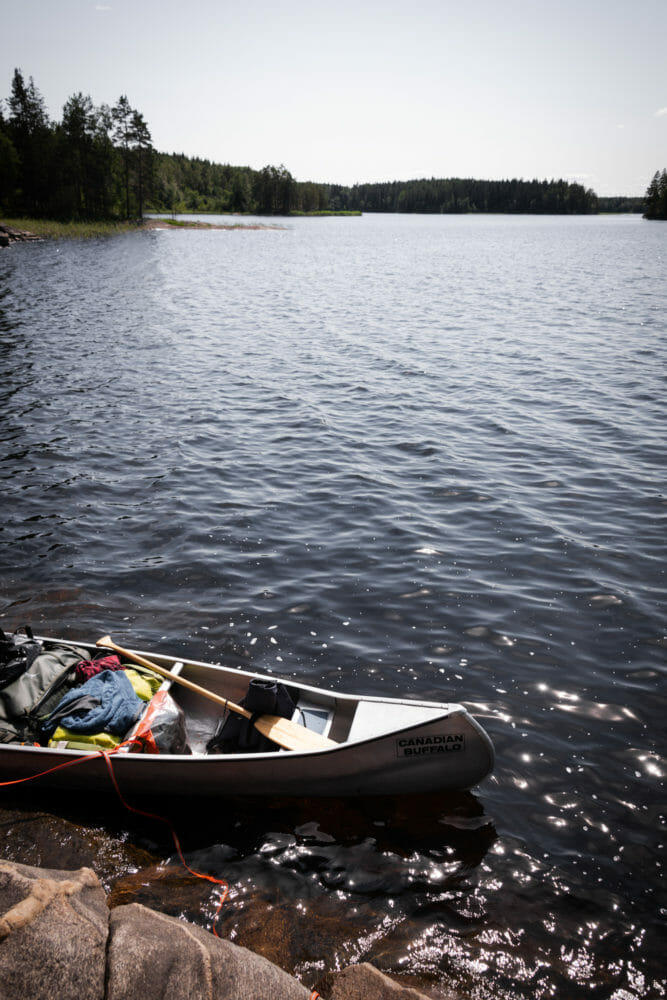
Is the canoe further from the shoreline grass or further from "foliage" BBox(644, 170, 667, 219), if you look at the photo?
"foliage" BBox(644, 170, 667, 219)

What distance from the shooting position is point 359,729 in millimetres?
7445

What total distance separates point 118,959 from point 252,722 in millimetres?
3536

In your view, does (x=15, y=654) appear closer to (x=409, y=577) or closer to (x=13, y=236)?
(x=409, y=577)

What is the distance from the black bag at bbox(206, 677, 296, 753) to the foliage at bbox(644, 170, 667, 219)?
21219 centimetres

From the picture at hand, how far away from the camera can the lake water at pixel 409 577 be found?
596 centimetres

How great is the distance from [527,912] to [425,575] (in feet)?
20.3

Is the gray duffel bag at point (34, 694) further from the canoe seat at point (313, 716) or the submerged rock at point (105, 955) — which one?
the canoe seat at point (313, 716)

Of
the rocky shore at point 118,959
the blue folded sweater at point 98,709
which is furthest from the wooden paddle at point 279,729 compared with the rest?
the rocky shore at point 118,959

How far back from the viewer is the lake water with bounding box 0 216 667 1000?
19.6ft

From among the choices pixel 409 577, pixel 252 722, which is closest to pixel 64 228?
pixel 409 577

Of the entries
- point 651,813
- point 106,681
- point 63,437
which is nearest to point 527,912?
point 651,813

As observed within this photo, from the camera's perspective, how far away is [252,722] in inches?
306

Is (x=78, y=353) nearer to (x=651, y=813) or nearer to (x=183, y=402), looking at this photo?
(x=183, y=402)

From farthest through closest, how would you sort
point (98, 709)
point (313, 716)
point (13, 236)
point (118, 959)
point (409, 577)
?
1. point (13, 236)
2. point (409, 577)
3. point (313, 716)
4. point (98, 709)
5. point (118, 959)
